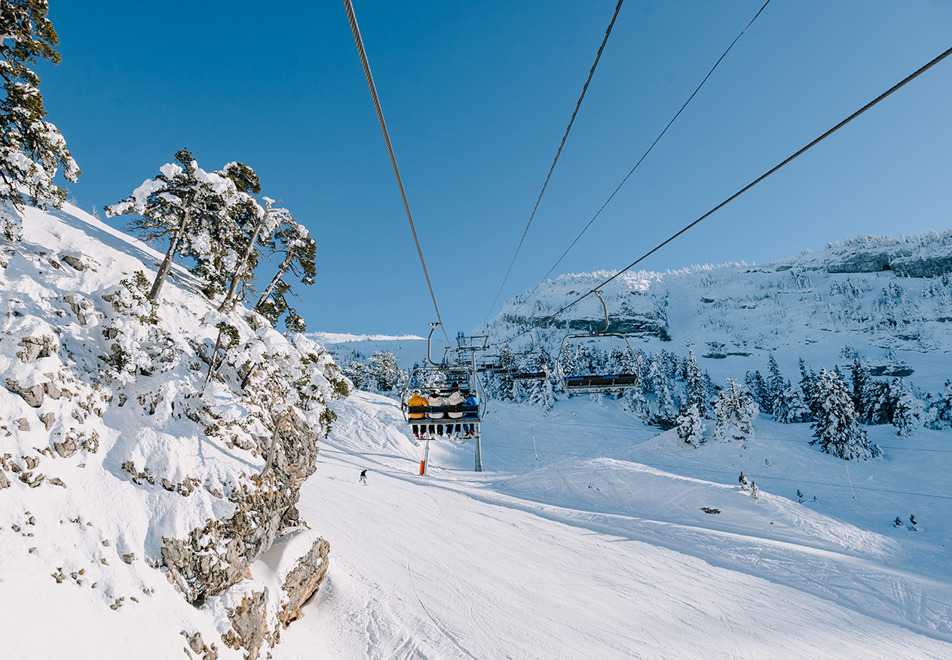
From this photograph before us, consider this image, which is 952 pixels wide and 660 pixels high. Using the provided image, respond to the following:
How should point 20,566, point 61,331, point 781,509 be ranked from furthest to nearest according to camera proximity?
point 781,509 < point 61,331 < point 20,566

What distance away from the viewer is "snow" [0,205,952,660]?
8039 millimetres

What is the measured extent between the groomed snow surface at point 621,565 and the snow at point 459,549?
97 millimetres

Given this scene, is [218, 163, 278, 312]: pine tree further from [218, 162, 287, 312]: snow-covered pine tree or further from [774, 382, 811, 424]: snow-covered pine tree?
[774, 382, 811, 424]: snow-covered pine tree

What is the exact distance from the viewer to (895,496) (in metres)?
31.4

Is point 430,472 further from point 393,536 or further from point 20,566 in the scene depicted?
point 20,566

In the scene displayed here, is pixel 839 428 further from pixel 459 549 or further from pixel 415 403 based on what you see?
pixel 415 403

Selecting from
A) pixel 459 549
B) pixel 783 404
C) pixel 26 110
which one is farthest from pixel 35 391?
pixel 783 404

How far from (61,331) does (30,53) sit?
685cm

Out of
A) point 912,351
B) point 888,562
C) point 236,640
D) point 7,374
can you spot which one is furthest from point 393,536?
point 912,351

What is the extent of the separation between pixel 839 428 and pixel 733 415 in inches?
365

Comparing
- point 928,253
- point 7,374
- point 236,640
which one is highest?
point 928,253

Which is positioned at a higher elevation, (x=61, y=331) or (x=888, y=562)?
(x=61, y=331)

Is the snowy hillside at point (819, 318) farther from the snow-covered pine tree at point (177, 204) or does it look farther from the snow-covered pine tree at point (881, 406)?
the snow-covered pine tree at point (177, 204)

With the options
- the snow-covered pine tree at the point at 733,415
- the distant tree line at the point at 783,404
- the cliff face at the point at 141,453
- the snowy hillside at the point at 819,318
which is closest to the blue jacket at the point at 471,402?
the distant tree line at the point at 783,404
